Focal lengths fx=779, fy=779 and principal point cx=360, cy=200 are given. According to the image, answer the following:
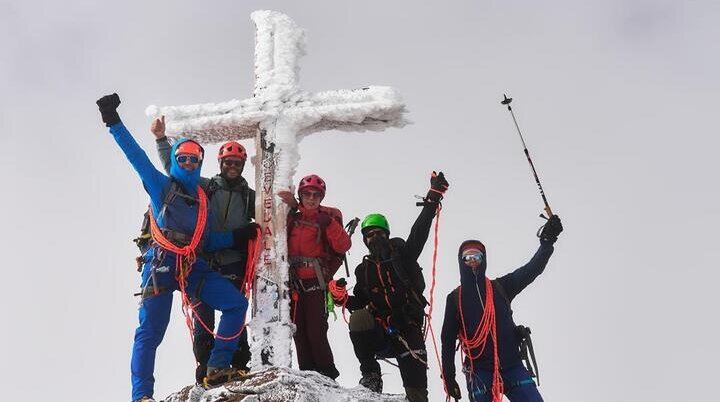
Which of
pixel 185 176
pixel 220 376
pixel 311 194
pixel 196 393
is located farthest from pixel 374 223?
pixel 196 393

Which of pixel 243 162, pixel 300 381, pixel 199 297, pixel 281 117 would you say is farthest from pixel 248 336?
pixel 281 117

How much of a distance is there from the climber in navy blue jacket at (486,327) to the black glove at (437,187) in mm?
840

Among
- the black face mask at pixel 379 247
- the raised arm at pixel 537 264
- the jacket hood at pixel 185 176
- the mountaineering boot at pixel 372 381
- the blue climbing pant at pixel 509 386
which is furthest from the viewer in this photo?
the raised arm at pixel 537 264

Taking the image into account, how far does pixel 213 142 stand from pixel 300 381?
3.40 m

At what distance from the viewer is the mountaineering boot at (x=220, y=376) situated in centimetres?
666

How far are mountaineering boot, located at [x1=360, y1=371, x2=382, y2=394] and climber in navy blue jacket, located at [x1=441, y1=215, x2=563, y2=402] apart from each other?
0.76 meters

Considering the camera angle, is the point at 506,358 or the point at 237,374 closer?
A: the point at 237,374

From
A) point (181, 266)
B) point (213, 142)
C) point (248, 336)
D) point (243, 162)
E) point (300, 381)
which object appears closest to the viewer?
point (300, 381)

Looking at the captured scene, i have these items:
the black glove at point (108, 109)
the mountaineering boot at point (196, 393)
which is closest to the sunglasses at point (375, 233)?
the mountaineering boot at point (196, 393)

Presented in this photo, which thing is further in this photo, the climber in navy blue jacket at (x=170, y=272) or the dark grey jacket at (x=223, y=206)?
the dark grey jacket at (x=223, y=206)

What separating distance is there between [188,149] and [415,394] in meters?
3.18

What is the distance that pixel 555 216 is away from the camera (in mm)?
8234

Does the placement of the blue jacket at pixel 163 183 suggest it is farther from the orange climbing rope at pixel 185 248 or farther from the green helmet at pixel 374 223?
the green helmet at pixel 374 223

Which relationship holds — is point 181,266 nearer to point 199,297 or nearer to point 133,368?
point 199,297
